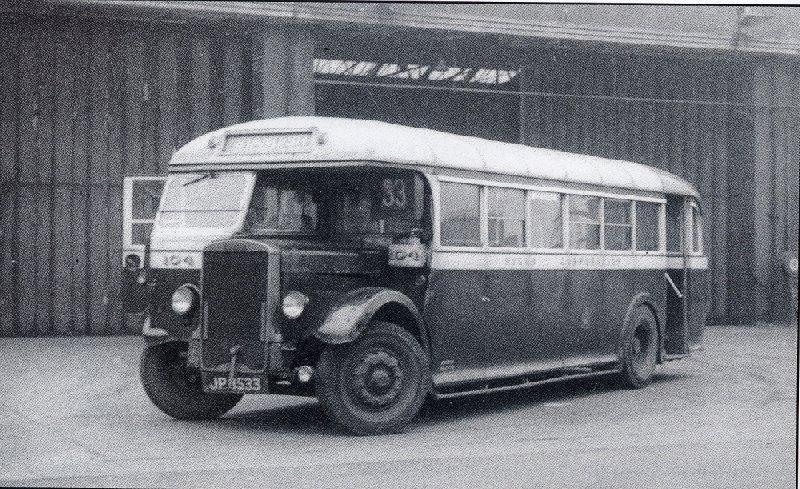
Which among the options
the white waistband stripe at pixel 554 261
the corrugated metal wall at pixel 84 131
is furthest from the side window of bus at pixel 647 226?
the corrugated metal wall at pixel 84 131

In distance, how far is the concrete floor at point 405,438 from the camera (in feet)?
22.5

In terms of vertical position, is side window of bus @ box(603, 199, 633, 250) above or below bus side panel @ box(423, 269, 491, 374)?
above

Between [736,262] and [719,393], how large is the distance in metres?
3.78

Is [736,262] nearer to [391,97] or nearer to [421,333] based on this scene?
[391,97]

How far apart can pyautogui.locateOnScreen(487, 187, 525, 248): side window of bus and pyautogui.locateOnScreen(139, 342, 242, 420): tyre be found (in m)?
2.54

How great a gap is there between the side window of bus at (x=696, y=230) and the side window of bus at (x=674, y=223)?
25cm

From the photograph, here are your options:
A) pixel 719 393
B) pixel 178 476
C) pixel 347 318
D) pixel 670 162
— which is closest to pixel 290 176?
pixel 347 318

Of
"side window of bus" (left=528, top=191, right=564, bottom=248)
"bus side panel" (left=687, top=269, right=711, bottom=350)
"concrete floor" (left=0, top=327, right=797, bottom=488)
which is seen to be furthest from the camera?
"bus side panel" (left=687, top=269, right=711, bottom=350)

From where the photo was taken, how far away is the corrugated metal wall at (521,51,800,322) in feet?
39.1

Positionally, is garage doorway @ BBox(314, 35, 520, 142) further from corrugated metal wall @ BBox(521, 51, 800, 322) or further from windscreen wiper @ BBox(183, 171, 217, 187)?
windscreen wiper @ BBox(183, 171, 217, 187)

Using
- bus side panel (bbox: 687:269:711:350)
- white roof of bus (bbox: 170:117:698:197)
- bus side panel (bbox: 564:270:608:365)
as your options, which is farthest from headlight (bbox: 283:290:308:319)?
bus side panel (bbox: 687:269:711:350)

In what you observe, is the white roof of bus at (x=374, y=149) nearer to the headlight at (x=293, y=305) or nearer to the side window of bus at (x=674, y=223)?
the headlight at (x=293, y=305)

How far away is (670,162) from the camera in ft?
44.8

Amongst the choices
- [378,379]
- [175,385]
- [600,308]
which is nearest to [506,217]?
[600,308]
